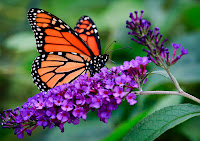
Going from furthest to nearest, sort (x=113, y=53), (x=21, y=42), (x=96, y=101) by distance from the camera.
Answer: (x=21, y=42)
(x=113, y=53)
(x=96, y=101)

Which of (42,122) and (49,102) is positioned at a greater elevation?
(49,102)

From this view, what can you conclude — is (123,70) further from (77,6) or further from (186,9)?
(77,6)

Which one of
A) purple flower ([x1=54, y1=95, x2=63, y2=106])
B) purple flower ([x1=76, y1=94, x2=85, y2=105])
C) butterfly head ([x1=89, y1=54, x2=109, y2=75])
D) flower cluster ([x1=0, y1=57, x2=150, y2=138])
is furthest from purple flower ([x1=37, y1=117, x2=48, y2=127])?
butterfly head ([x1=89, y1=54, x2=109, y2=75])

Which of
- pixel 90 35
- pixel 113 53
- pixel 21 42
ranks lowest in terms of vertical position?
pixel 113 53

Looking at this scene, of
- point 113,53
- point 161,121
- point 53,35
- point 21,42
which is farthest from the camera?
point 21,42

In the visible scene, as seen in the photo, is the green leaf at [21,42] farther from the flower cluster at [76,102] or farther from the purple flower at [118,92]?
the purple flower at [118,92]

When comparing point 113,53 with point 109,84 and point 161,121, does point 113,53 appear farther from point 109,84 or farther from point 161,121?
point 161,121

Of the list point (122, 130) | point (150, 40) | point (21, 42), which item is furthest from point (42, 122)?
point (21, 42)

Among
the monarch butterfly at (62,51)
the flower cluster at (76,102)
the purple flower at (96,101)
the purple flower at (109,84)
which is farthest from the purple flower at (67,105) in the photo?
the monarch butterfly at (62,51)
